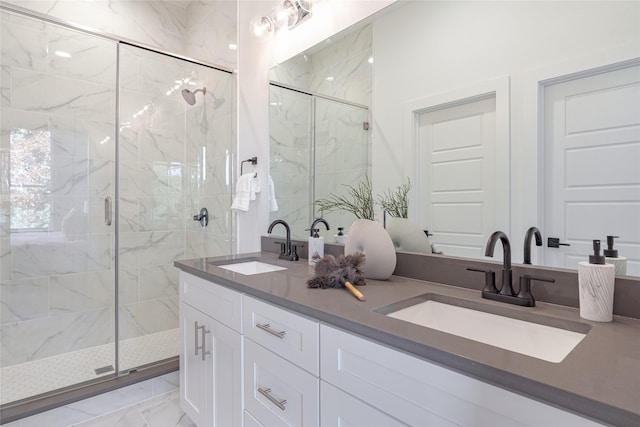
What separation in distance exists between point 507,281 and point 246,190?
1590 mm

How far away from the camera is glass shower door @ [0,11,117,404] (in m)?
2.20

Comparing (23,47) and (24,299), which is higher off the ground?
(23,47)

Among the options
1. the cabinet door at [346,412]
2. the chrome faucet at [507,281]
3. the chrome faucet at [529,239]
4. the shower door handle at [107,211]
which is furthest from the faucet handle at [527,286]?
the shower door handle at [107,211]

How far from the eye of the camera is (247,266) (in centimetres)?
188

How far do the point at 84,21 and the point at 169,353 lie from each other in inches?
99.9

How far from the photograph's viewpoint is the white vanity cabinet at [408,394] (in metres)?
0.57

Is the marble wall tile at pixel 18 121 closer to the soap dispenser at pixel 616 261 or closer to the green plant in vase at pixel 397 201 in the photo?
the green plant in vase at pixel 397 201

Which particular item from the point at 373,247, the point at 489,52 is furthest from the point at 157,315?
the point at 489,52

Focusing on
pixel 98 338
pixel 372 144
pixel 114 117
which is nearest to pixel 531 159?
pixel 372 144

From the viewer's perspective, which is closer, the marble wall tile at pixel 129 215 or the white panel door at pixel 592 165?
the white panel door at pixel 592 165

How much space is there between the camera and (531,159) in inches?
42.1

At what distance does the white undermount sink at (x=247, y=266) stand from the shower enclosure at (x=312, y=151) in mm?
287

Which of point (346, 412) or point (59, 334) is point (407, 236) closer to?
point (346, 412)

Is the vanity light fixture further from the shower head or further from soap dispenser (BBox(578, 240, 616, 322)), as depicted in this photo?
soap dispenser (BBox(578, 240, 616, 322))
